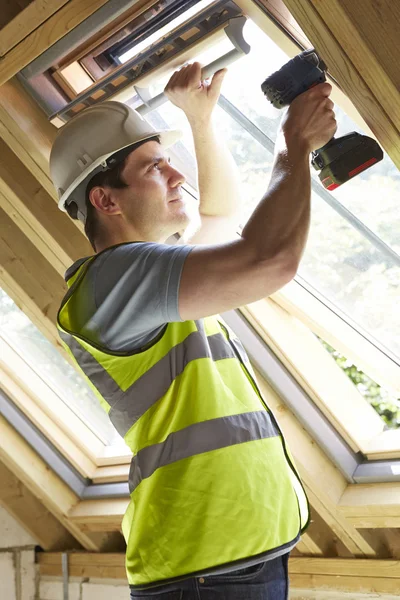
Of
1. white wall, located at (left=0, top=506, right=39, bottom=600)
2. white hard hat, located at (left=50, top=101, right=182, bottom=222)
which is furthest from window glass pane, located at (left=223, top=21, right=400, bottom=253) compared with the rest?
white wall, located at (left=0, top=506, right=39, bottom=600)

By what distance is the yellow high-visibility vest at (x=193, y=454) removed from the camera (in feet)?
4.81

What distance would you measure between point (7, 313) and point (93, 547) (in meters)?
1.34

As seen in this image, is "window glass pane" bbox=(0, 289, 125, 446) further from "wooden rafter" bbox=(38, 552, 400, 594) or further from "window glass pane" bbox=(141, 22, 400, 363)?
"window glass pane" bbox=(141, 22, 400, 363)

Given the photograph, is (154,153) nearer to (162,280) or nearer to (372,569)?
(162,280)

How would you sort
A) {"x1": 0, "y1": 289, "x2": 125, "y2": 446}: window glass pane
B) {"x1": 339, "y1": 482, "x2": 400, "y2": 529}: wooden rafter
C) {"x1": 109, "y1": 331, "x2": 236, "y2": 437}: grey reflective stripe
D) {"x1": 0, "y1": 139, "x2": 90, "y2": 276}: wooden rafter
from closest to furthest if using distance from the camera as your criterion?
{"x1": 109, "y1": 331, "x2": 236, "y2": 437}: grey reflective stripe, {"x1": 339, "y1": 482, "x2": 400, "y2": 529}: wooden rafter, {"x1": 0, "y1": 139, "x2": 90, "y2": 276}: wooden rafter, {"x1": 0, "y1": 289, "x2": 125, "y2": 446}: window glass pane

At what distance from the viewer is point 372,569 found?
2.67 m

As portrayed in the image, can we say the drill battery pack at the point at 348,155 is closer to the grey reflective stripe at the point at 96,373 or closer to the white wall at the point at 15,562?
the grey reflective stripe at the point at 96,373

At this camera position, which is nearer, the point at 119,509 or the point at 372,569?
the point at 372,569

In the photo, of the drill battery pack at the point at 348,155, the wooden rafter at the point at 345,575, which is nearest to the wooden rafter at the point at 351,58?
the drill battery pack at the point at 348,155

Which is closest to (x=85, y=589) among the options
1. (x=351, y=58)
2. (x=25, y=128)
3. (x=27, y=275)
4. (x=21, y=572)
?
(x=21, y=572)

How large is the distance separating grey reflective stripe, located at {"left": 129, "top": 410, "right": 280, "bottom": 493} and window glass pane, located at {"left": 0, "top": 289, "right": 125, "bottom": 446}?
2.08 meters

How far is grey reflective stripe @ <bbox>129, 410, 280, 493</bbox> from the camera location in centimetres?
150

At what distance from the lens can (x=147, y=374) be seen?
1.59 m

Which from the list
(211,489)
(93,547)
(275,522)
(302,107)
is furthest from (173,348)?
(93,547)
